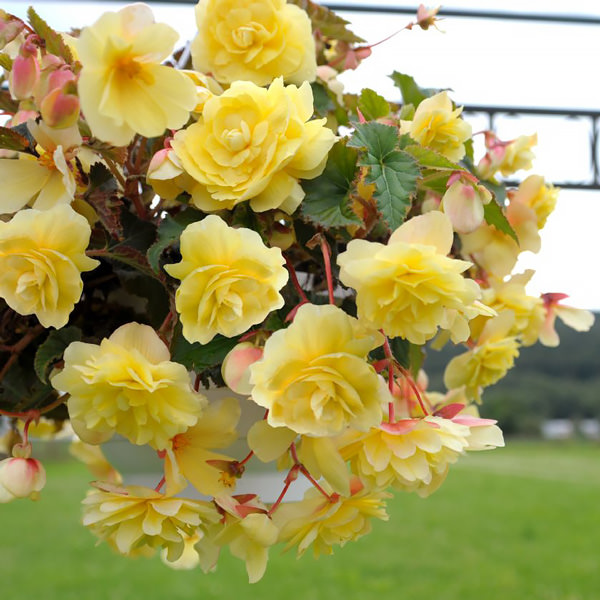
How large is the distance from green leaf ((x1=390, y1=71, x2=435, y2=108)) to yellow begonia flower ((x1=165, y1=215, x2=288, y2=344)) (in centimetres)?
25

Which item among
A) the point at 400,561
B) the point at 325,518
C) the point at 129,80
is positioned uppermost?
the point at 129,80

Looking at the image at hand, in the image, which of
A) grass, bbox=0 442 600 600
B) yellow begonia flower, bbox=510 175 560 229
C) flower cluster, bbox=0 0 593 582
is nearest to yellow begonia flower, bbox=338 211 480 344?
flower cluster, bbox=0 0 593 582

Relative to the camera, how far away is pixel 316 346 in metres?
0.28

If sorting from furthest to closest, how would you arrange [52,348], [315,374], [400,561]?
1. [400,561]
2. [52,348]
3. [315,374]

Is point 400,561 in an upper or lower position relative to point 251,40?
lower

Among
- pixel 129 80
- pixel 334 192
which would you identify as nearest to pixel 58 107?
pixel 129 80

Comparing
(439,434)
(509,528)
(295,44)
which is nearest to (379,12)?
(295,44)

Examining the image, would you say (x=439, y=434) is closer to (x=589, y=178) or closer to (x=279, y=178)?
(x=279, y=178)

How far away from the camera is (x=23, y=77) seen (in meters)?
0.29

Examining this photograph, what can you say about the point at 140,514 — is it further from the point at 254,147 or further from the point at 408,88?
the point at 408,88

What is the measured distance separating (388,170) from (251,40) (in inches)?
3.9

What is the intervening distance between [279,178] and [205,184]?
0.03 metres

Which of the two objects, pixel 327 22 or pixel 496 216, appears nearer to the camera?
pixel 496 216

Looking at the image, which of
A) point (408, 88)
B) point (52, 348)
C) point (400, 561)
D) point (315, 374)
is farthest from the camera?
point (400, 561)
